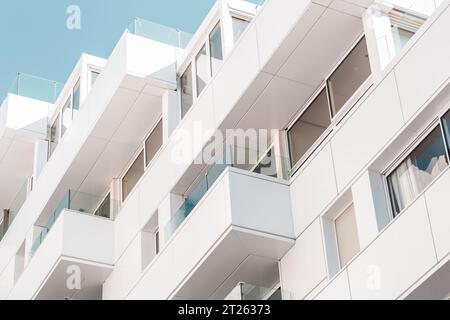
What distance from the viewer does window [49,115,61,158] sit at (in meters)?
33.6

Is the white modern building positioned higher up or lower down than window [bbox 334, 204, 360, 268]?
higher up

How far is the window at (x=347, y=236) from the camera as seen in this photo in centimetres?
2025


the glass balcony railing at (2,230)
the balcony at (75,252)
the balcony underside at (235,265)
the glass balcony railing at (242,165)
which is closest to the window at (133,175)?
the balcony at (75,252)

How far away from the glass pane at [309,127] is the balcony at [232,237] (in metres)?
1.06

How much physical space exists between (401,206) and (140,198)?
9.95 m

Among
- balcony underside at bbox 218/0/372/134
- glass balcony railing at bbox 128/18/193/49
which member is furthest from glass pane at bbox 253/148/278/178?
glass balcony railing at bbox 128/18/193/49

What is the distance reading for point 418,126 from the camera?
18547mm

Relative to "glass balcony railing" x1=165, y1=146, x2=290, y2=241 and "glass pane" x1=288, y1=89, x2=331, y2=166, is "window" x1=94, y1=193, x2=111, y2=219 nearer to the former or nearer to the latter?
"glass balcony railing" x1=165, y1=146, x2=290, y2=241

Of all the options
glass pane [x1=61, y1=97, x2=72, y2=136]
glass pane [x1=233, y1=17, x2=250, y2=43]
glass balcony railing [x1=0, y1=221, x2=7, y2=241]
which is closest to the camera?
glass pane [x1=233, y1=17, x2=250, y2=43]

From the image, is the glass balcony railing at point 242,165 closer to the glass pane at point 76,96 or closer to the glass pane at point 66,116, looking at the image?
the glass pane at point 76,96

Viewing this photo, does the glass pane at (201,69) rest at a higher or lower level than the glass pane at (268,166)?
higher

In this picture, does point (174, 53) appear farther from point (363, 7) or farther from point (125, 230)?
point (363, 7)

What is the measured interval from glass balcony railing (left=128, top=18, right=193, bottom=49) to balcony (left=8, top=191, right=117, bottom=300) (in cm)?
468

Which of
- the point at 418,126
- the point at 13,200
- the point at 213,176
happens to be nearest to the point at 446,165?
the point at 418,126
